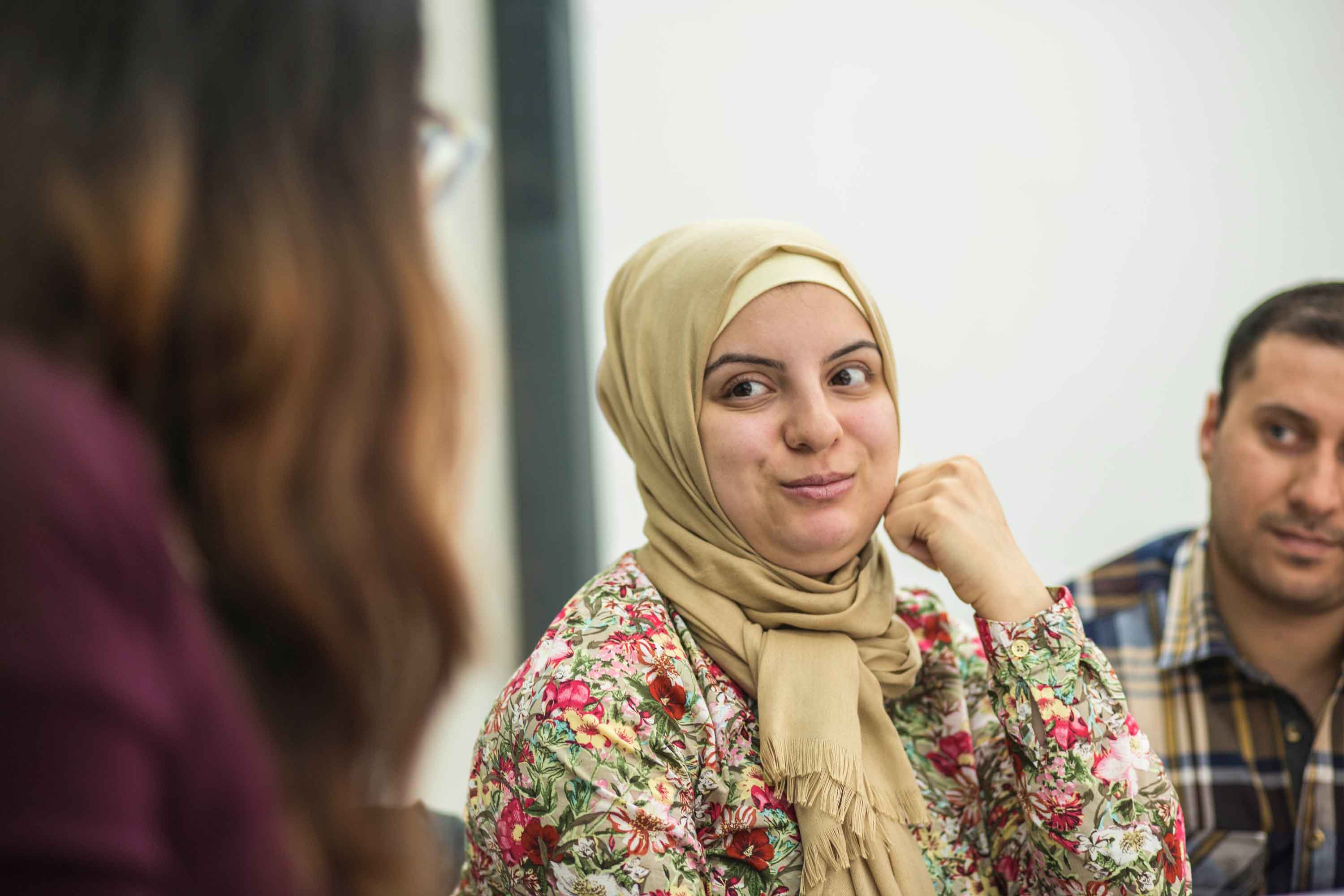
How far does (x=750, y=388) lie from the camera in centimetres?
120

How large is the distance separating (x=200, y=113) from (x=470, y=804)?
31.7 inches

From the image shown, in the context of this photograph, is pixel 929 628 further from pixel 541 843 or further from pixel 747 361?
pixel 541 843

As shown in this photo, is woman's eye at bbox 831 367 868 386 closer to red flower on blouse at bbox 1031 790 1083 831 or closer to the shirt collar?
red flower on blouse at bbox 1031 790 1083 831

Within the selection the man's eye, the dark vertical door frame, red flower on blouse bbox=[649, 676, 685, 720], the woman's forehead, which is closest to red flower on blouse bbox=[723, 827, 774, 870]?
red flower on blouse bbox=[649, 676, 685, 720]

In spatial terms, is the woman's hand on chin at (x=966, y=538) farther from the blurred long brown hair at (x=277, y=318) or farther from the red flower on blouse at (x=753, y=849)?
the blurred long brown hair at (x=277, y=318)

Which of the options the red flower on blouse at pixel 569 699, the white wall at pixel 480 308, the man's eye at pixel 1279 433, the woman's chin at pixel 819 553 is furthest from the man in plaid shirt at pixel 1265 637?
the white wall at pixel 480 308

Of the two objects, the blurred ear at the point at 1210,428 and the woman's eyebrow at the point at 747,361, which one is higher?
the woman's eyebrow at the point at 747,361

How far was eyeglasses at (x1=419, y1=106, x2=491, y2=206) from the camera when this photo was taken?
686mm

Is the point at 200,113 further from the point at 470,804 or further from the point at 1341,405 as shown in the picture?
the point at 1341,405

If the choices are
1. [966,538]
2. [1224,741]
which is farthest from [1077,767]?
[1224,741]

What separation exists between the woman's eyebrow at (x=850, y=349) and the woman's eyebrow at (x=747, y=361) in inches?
2.0

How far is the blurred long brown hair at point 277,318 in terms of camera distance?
0.56 m

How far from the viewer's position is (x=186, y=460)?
592mm

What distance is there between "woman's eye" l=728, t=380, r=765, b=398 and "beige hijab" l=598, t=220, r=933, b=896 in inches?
1.7
